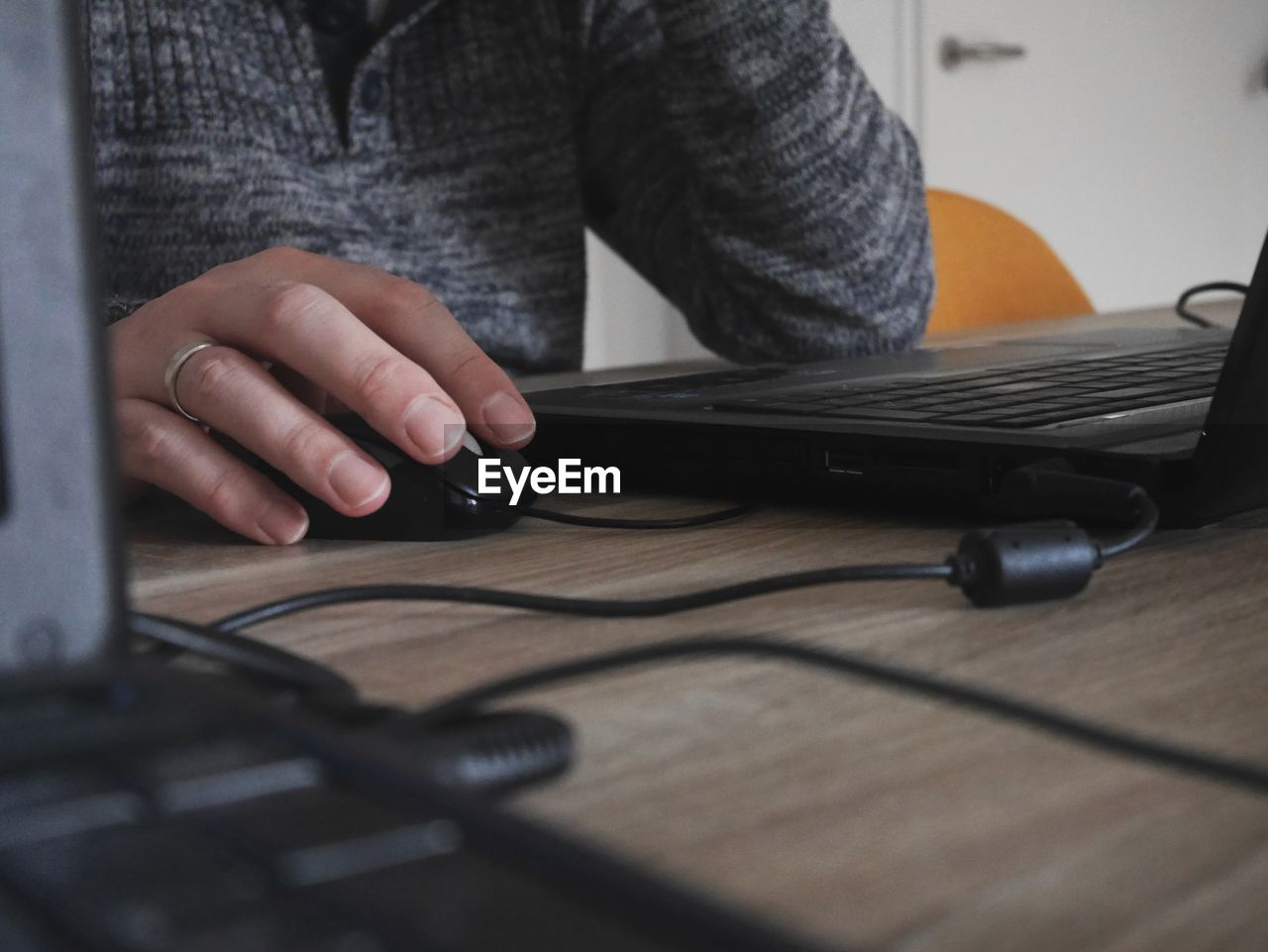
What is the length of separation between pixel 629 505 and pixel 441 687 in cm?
26

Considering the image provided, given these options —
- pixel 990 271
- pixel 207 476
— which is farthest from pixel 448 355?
pixel 990 271

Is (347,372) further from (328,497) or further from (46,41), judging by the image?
(46,41)

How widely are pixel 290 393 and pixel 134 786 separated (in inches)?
14.9

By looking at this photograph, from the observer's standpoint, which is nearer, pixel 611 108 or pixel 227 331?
pixel 227 331

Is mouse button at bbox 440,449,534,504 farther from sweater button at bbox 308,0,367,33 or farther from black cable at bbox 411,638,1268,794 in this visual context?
sweater button at bbox 308,0,367,33

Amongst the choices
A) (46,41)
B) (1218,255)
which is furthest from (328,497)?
(1218,255)

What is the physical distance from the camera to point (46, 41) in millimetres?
214

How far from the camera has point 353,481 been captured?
1.60 feet

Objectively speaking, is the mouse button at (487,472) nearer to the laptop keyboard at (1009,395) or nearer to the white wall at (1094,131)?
the laptop keyboard at (1009,395)

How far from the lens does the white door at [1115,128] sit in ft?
10.4

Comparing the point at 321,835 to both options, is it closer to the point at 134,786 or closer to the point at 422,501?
the point at 134,786

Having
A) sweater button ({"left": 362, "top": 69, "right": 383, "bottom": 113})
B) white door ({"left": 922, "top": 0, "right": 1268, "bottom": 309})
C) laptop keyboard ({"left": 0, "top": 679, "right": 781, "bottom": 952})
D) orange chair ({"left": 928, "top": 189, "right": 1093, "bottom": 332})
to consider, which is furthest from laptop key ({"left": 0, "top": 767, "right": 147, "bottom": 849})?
white door ({"left": 922, "top": 0, "right": 1268, "bottom": 309})

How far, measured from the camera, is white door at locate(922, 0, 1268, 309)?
124 inches

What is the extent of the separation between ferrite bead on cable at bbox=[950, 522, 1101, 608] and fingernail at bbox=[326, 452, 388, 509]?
0.22 m
